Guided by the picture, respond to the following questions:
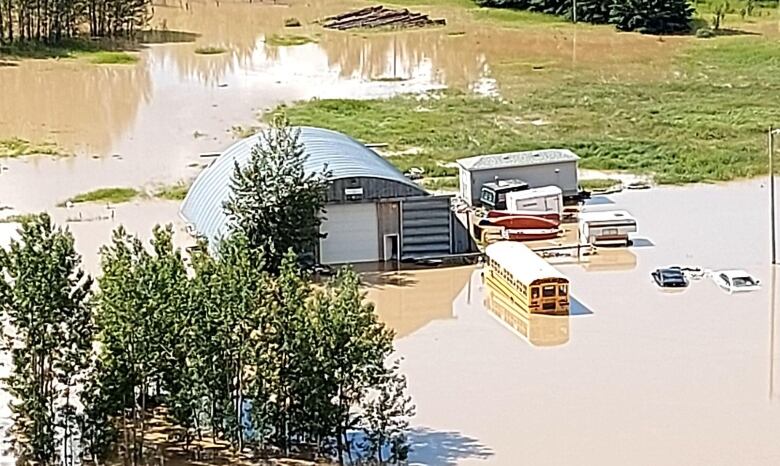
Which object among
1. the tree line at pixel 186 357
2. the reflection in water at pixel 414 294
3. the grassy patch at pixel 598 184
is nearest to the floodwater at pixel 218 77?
the reflection in water at pixel 414 294

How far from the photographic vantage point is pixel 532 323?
20.8 meters

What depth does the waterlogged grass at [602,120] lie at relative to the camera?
31.9 m

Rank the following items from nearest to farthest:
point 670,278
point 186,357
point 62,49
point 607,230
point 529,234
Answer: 1. point 186,357
2. point 670,278
3. point 607,230
4. point 529,234
5. point 62,49

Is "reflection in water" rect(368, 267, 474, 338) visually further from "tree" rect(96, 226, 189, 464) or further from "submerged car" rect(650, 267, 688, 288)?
"tree" rect(96, 226, 189, 464)

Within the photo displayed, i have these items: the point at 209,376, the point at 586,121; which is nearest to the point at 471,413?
the point at 209,376

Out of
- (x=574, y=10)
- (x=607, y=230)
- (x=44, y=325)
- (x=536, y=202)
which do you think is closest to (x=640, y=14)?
(x=574, y=10)

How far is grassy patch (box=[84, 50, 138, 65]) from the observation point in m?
45.4

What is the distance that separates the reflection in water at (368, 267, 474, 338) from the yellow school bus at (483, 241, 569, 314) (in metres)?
0.74

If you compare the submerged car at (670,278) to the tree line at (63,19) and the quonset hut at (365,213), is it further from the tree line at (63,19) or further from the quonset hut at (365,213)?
the tree line at (63,19)

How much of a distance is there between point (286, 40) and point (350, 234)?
2942 cm

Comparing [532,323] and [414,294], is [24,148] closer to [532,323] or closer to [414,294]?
[414,294]

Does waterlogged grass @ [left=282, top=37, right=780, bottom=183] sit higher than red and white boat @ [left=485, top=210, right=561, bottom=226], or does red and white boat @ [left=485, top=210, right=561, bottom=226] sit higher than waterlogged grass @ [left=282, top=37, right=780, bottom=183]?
waterlogged grass @ [left=282, top=37, right=780, bottom=183]

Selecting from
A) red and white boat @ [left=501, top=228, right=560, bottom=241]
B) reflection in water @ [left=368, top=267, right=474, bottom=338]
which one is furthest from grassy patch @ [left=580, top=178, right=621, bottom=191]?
reflection in water @ [left=368, top=267, right=474, bottom=338]

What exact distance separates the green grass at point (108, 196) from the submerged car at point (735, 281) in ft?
39.8
